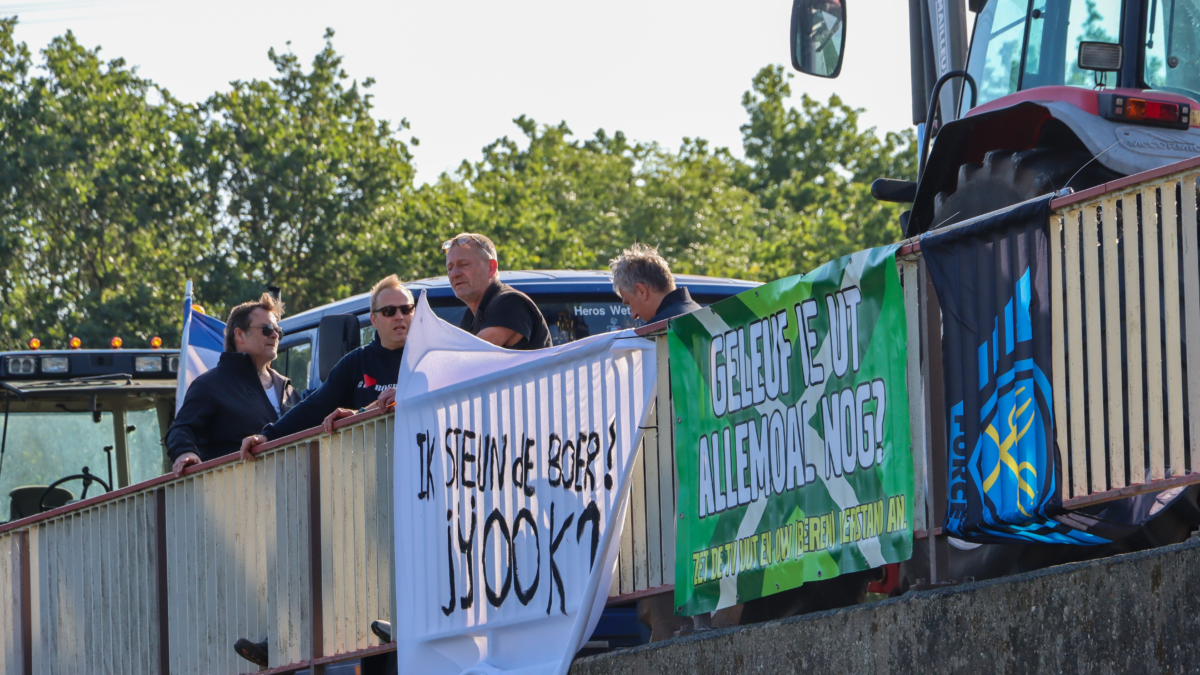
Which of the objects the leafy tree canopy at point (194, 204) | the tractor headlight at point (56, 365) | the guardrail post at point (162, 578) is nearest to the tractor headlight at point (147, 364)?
the tractor headlight at point (56, 365)

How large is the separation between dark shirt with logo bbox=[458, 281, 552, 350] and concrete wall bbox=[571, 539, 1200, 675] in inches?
91.6

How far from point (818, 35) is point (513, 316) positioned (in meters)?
2.14

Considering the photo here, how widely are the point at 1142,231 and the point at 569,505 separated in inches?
94.2

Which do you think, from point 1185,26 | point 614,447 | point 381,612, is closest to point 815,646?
point 614,447

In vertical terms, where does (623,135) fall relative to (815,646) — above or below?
above

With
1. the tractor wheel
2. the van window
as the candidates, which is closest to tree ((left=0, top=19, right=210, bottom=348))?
the van window

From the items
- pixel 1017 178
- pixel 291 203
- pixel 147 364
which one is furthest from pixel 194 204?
pixel 1017 178

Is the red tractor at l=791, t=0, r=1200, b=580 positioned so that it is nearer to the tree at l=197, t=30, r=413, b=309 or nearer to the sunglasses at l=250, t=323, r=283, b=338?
the sunglasses at l=250, t=323, r=283, b=338

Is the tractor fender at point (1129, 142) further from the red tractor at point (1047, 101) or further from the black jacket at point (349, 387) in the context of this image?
the black jacket at point (349, 387)

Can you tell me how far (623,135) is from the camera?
193 feet

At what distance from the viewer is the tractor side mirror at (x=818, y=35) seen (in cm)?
751

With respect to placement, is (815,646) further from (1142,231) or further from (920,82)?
(920,82)

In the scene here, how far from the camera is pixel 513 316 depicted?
682 cm

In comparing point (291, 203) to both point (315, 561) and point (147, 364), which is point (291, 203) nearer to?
point (147, 364)
